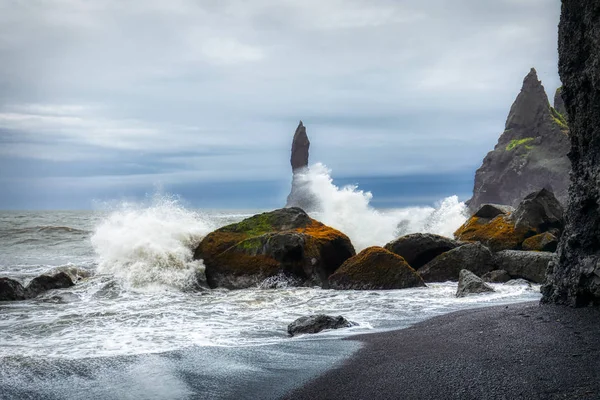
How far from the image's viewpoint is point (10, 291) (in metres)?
11.3

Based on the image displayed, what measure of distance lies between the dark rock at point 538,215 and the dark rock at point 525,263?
2200 mm

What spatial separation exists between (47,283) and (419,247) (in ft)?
32.6

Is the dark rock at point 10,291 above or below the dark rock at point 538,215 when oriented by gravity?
below

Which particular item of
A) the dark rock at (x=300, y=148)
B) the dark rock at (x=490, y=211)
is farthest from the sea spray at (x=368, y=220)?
the dark rock at (x=300, y=148)

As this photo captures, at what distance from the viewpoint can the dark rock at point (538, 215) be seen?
15.1m

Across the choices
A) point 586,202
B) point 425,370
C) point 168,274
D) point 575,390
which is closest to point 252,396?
point 425,370

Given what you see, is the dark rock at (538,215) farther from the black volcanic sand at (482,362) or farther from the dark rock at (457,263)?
the black volcanic sand at (482,362)

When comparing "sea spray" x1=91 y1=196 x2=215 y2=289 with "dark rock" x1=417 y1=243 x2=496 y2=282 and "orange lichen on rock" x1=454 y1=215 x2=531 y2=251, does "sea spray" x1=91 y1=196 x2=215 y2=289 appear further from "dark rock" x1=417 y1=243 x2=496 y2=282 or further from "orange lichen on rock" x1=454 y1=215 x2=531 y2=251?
"orange lichen on rock" x1=454 y1=215 x2=531 y2=251

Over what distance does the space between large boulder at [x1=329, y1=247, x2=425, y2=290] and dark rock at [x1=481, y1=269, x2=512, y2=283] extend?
5.72 ft

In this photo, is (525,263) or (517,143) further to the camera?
(517,143)

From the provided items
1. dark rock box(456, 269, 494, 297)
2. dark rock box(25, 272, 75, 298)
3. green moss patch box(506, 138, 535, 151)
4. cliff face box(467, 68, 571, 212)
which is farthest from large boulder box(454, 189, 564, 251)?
green moss patch box(506, 138, 535, 151)

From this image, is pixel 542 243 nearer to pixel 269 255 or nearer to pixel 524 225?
pixel 524 225

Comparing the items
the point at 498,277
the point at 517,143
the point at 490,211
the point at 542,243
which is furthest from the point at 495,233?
the point at 517,143

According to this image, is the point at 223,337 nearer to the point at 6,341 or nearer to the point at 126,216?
the point at 6,341
